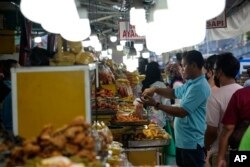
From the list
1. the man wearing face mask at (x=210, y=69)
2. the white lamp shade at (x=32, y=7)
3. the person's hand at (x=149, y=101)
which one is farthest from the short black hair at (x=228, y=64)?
the white lamp shade at (x=32, y=7)

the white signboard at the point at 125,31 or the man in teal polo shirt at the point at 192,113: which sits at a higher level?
the white signboard at the point at 125,31

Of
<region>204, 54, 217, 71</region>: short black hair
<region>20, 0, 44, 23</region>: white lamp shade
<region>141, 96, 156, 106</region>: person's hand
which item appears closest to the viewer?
<region>20, 0, 44, 23</region>: white lamp shade

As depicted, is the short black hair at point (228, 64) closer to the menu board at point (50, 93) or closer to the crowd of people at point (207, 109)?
the crowd of people at point (207, 109)

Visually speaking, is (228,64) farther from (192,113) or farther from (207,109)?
(192,113)

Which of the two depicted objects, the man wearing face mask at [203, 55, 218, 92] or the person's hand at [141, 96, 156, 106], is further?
the person's hand at [141, 96, 156, 106]

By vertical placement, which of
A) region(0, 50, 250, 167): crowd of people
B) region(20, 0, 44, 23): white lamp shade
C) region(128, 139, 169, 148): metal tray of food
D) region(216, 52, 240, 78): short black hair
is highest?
region(20, 0, 44, 23): white lamp shade

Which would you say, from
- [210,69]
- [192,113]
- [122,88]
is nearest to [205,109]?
[192,113]

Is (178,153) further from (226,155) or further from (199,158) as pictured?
(226,155)

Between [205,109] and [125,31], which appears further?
[125,31]

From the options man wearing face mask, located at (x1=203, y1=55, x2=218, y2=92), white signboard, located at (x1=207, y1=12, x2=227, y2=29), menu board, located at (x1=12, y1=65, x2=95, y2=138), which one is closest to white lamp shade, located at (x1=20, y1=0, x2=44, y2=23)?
menu board, located at (x1=12, y1=65, x2=95, y2=138)

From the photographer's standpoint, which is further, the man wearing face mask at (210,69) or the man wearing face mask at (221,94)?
the man wearing face mask at (210,69)

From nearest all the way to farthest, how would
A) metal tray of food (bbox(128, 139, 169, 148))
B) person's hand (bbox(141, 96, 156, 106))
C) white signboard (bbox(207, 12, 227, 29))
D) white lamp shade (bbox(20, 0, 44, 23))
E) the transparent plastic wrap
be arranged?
white lamp shade (bbox(20, 0, 44, 23)) → metal tray of food (bbox(128, 139, 169, 148)) → person's hand (bbox(141, 96, 156, 106)) → white signboard (bbox(207, 12, 227, 29)) → the transparent plastic wrap

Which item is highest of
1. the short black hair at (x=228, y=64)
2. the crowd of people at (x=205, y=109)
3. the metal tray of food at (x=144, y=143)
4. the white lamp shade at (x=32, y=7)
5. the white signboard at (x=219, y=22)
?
the white signboard at (x=219, y=22)

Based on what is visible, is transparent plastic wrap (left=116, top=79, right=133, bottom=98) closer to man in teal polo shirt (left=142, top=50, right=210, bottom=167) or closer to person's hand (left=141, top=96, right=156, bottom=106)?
person's hand (left=141, top=96, right=156, bottom=106)
